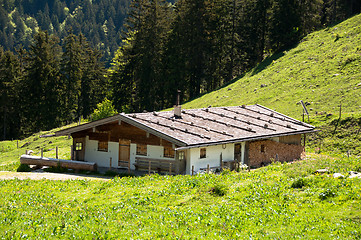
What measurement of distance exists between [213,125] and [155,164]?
288 inches

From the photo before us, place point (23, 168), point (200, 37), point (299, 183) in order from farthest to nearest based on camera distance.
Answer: point (200, 37)
point (23, 168)
point (299, 183)

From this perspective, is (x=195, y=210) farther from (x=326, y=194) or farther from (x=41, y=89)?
(x=41, y=89)

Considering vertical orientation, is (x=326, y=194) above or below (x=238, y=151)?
below

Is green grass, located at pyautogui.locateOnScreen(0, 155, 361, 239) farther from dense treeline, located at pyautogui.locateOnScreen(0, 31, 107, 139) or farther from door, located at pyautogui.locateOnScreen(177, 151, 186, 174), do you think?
dense treeline, located at pyautogui.locateOnScreen(0, 31, 107, 139)

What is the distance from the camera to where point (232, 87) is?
206ft

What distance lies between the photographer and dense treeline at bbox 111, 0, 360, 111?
227 feet

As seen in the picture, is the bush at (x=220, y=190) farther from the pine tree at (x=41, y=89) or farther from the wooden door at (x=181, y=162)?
the pine tree at (x=41, y=89)

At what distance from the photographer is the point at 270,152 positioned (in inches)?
1350

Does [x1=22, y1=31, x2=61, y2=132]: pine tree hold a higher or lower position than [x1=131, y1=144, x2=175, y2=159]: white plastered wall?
higher

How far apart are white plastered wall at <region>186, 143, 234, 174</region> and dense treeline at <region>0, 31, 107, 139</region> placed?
5401cm

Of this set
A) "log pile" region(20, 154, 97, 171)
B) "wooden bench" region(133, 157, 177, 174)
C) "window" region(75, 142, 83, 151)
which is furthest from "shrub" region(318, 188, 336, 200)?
"window" region(75, 142, 83, 151)

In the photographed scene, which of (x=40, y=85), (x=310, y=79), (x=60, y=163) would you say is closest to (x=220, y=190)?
(x=60, y=163)

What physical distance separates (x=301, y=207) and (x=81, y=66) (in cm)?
7471

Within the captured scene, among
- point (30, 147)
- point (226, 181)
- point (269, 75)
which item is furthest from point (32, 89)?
point (226, 181)
